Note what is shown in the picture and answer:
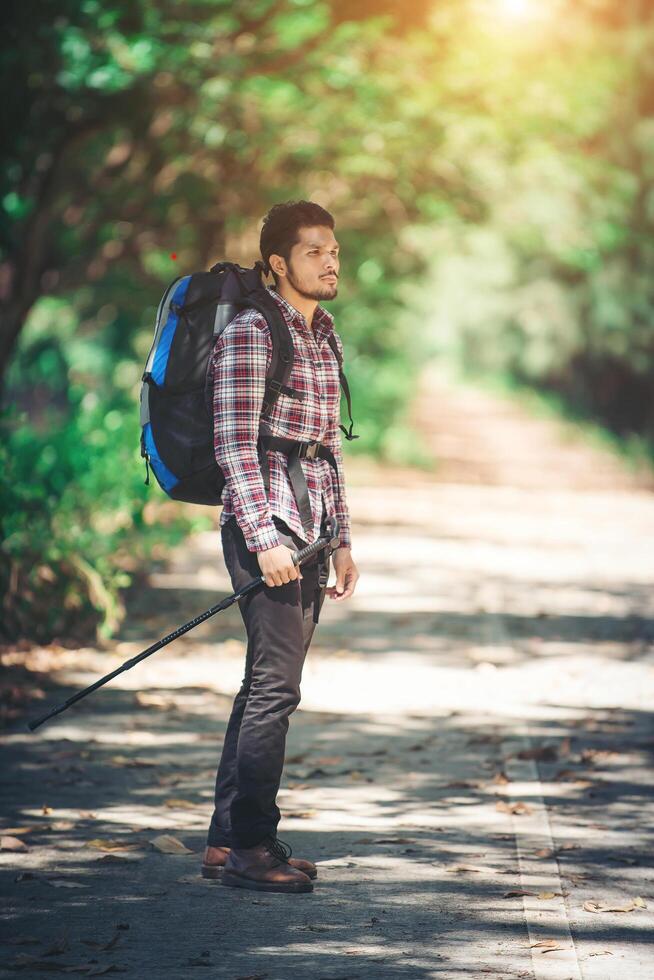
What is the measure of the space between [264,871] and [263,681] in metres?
0.62

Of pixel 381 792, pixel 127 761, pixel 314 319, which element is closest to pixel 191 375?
pixel 314 319

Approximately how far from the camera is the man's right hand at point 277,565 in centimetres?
489

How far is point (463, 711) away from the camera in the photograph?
821 centimetres

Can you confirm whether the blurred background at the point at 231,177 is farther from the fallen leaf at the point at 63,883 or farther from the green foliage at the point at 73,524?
the fallen leaf at the point at 63,883

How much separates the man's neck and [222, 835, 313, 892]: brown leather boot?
170cm

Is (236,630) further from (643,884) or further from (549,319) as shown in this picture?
(549,319)

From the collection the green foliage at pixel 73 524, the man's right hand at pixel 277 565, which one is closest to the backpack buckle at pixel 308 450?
the man's right hand at pixel 277 565

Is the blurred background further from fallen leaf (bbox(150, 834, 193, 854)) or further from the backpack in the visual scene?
the backpack

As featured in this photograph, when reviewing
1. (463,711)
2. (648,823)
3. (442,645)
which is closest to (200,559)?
(442,645)

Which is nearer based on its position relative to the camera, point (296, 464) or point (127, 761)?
point (296, 464)

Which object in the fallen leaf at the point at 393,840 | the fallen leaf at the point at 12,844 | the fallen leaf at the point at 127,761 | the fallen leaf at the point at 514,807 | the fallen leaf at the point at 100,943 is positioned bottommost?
the fallen leaf at the point at 100,943

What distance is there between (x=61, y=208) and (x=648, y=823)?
12670mm

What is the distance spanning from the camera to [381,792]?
6.58m

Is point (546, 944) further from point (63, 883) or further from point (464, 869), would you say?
point (63, 883)
